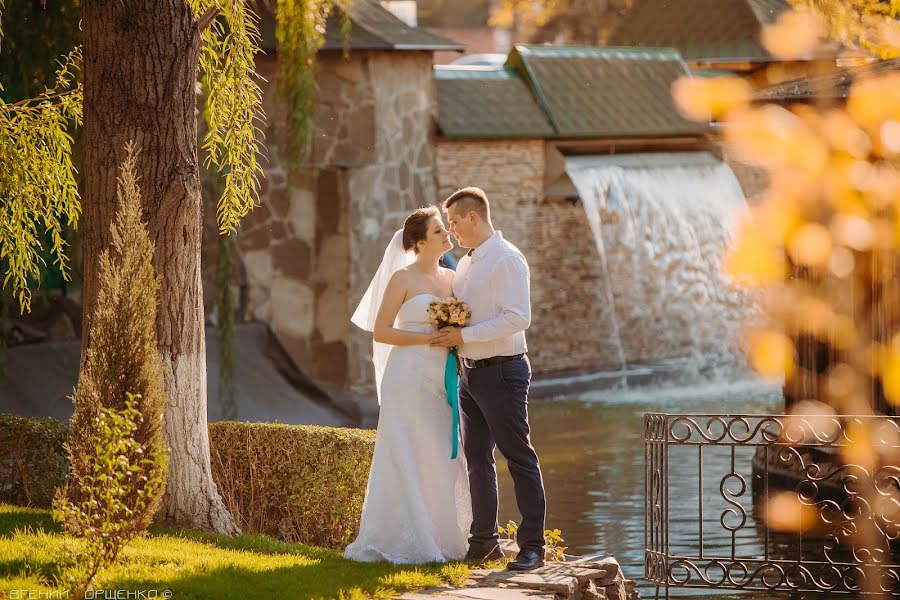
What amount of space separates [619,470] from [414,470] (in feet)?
21.7

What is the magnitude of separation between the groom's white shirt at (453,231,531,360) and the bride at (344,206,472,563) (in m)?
0.29

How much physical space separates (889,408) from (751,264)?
29.2 ft

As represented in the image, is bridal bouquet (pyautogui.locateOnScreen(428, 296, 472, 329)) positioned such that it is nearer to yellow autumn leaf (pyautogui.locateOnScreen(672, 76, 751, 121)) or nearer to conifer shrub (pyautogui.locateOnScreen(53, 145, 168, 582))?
conifer shrub (pyautogui.locateOnScreen(53, 145, 168, 582))


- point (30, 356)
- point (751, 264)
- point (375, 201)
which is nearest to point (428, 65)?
point (375, 201)

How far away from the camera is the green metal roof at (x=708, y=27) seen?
22.5 meters

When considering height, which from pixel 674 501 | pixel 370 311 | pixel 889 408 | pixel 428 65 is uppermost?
pixel 428 65

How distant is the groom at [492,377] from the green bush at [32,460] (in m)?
2.78

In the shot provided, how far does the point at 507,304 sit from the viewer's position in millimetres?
6762

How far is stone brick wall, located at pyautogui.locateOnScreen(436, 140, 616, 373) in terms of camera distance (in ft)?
61.3

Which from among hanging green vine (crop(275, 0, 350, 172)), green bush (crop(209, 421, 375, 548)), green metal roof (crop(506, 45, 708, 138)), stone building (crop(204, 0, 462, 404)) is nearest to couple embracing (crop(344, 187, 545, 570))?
green bush (crop(209, 421, 375, 548))

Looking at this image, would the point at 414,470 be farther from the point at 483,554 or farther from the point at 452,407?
the point at 483,554

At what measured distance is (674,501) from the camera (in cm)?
1166

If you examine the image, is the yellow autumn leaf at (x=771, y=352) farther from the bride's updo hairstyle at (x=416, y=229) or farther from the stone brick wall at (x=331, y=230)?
the stone brick wall at (x=331, y=230)

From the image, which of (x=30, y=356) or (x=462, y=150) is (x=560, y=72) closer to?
(x=462, y=150)
